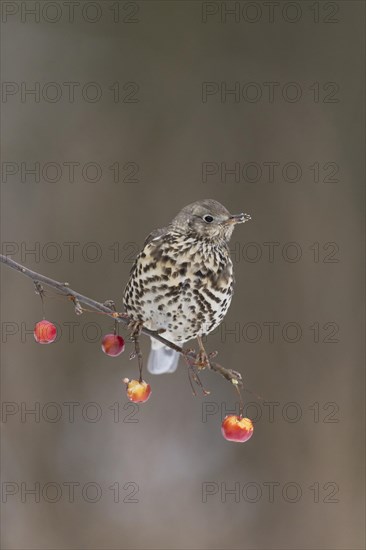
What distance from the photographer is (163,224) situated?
2572mm

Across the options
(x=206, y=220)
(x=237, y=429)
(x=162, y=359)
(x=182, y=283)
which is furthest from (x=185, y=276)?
(x=162, y=359)

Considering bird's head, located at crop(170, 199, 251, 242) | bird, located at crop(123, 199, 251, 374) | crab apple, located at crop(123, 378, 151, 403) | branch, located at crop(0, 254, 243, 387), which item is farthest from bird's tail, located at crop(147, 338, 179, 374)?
branch, located at crop(0, 254, 243, 387)

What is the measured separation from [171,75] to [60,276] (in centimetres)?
91

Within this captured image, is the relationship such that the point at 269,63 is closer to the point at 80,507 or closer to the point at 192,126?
the point at 192,126

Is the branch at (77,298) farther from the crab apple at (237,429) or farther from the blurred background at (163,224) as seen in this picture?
the blurred background at (163,224)

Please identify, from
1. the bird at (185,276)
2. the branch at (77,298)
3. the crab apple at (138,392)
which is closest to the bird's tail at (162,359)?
the bird at (185,276)

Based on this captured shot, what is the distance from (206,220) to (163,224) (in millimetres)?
1252

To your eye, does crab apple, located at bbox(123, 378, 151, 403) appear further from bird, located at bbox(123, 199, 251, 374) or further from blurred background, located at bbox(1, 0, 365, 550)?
blurred background, located at bbox(1, 0, 365, 550)

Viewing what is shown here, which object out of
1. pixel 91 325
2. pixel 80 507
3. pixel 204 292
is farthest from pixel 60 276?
pixel 204 292

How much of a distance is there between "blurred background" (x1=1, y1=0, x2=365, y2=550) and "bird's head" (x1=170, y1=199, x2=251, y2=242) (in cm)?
120

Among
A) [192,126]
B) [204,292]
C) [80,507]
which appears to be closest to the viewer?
[204,292]

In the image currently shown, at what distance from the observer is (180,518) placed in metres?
2.61

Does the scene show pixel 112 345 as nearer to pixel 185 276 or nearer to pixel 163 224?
pixel 185 276

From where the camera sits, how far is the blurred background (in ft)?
8.38
